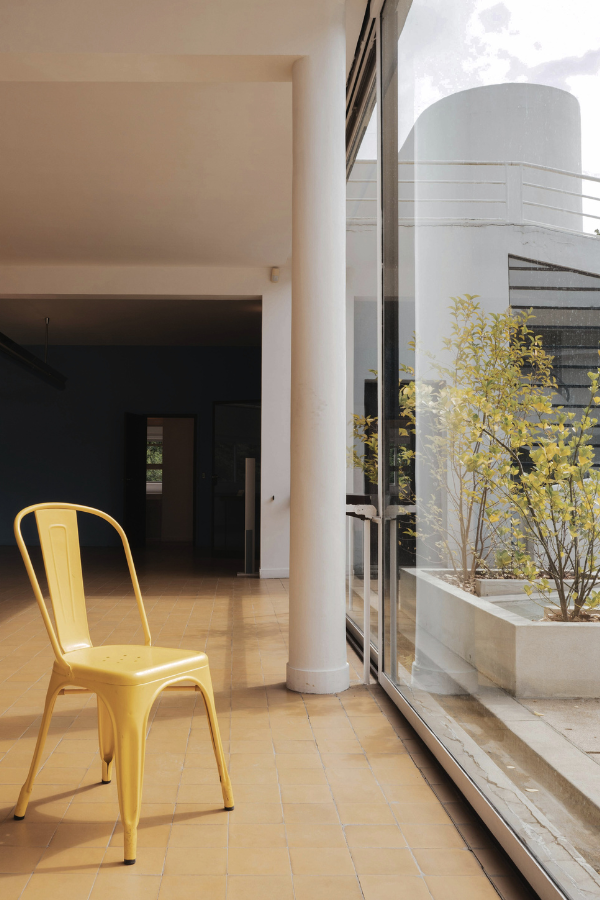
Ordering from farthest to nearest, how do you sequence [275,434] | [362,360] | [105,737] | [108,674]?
[275,434] → [362,360] → [105,737] → [108,674]

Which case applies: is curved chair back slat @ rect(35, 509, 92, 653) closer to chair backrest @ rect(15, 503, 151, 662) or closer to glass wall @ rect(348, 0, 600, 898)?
chair backrest @ rect(15, 503, 151, 662)

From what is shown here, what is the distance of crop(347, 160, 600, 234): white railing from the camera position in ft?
4.41

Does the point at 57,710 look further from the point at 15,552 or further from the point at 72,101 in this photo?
the point at 15,552

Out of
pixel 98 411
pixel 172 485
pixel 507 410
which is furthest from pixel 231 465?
pixel 507 410

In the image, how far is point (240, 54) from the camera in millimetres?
3340

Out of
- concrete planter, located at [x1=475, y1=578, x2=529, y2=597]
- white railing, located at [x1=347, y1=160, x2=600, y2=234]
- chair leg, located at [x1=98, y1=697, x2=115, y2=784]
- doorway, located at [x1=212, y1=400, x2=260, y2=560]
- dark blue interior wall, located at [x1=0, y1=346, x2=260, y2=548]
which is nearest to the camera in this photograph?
white railing, located at [x1=347, y1=160, x2=600, y2=234]

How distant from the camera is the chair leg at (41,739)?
76.7 inches

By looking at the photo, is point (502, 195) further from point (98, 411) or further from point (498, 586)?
point (98, 411)

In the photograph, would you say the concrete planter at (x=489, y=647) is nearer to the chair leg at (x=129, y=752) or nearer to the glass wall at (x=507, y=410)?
the glass wall at (x=507, y=410)

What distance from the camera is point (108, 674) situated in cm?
182

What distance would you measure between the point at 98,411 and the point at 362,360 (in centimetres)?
776

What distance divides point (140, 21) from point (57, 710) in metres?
3.13

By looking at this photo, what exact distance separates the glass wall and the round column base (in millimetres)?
402

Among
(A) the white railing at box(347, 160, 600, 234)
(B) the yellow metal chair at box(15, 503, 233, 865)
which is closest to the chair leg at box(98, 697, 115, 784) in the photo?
(B) the yellow metal chair at box(15, 503, 233, 865)
